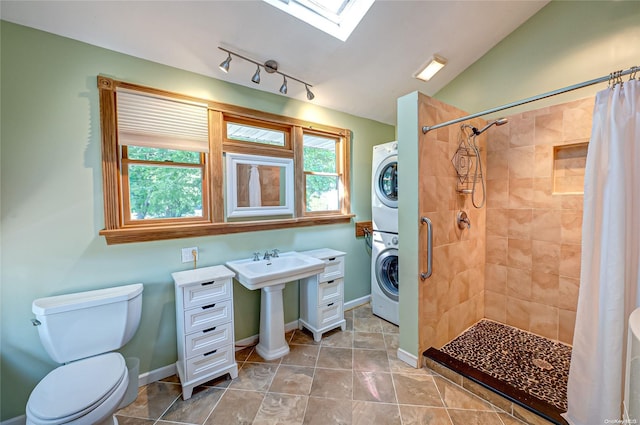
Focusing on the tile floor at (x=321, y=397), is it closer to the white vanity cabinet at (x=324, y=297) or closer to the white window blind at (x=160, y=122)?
the white vanity cabinet at (x=324, y=297)

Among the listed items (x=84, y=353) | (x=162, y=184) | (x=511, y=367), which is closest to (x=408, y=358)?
(x=511, y=367)

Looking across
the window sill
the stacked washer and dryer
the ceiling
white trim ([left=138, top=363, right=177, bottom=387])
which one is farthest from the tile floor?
the ceiling

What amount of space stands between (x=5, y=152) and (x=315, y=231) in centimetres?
227

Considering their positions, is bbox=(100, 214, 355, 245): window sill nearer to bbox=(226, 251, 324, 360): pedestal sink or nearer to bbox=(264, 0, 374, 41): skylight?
bbox=(226, 251, 324, 360): pedestal sink

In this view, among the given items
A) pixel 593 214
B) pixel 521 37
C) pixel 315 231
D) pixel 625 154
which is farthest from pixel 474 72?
pixel 315 231

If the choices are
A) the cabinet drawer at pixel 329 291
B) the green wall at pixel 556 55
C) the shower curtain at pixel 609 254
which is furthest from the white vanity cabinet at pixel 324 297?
the green wall at pixel 556 55

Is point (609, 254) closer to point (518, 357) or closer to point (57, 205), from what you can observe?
point (518, 357)

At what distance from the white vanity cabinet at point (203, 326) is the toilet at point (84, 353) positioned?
0.95ft

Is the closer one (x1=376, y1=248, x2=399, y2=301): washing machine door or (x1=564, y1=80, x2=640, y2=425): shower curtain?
(x1=564, y1=80, x2=640, y2=425): shower curtain

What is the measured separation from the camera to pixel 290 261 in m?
2.39

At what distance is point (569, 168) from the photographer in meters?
2.17

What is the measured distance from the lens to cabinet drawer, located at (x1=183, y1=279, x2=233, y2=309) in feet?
5.71

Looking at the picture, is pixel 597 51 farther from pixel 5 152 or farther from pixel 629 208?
pixel 5 152

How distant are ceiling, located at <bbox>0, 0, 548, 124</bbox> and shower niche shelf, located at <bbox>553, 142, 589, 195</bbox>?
1.29 meters
